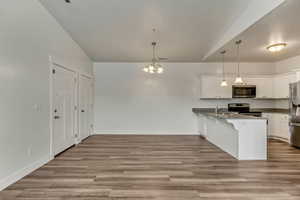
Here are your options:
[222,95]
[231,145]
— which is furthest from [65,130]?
[222,95]

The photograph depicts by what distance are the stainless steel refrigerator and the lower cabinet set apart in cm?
43

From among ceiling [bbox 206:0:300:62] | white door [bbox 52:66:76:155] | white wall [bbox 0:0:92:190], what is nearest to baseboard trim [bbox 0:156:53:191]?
white wall [bbox 0:0:92:190]

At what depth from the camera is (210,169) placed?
361cm

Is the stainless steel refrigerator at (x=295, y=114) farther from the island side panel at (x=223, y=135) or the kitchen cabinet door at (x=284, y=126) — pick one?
the island side panel at (x=223, y=135)

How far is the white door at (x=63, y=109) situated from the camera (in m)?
4.43

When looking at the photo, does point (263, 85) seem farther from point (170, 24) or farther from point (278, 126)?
point (170, 24)

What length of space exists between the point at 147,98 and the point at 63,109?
3196 millimetres

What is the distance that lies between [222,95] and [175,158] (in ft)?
11.6

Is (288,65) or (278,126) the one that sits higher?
(288,65)

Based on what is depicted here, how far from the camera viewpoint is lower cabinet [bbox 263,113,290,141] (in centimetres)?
582

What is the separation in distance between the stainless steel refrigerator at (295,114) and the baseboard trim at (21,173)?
19.6ft

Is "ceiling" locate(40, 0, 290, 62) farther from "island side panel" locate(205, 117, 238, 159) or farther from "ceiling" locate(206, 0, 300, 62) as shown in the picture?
"island side panel" locate(205, 117, 238, 159)

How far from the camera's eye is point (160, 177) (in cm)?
324

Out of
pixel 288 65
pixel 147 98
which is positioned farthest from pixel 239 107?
pixel 147 98
